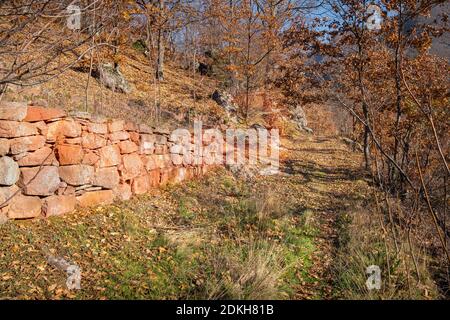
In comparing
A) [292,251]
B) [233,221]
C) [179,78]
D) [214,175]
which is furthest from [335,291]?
[179,78]

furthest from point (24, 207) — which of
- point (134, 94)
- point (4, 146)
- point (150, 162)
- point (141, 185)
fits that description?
point (134, 94)

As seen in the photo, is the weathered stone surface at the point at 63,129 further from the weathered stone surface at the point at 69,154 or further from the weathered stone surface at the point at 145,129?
the weathered stone surface at the point at 145,129

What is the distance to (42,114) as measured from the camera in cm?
469


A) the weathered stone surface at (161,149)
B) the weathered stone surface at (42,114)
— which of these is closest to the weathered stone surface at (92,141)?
the weathered stone surface at (42,114)

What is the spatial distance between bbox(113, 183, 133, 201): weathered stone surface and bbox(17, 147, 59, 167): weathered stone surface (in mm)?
1238

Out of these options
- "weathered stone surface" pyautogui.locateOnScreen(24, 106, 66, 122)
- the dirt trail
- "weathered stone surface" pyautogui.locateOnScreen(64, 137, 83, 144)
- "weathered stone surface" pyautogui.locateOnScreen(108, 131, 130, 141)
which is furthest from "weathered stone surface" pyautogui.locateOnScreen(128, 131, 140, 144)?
the dirt trail

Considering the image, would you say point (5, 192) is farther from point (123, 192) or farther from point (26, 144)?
point (123, 192)

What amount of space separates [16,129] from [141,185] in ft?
8.42

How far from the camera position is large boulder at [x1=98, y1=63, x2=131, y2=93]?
10789mm

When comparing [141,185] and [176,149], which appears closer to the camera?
[141,185]

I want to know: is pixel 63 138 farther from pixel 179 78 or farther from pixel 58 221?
pixel 179 78

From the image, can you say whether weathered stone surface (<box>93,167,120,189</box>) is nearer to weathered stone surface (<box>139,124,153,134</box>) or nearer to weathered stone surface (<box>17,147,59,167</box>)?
weathered stone surface (<box>17,147,59,167</box>)

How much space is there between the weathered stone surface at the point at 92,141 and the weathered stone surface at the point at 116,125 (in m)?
0.27

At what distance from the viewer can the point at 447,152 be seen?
251 inches
